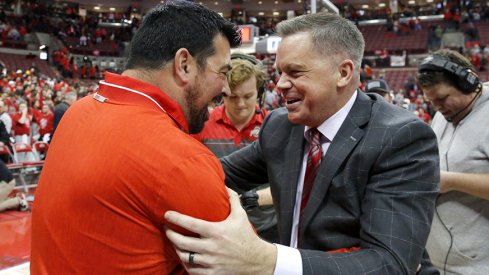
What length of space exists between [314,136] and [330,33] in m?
0.31

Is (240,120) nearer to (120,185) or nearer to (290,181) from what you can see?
(290,181)

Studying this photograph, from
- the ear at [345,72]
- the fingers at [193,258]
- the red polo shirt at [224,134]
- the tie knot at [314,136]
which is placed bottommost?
the red polo shirt at [224,134]

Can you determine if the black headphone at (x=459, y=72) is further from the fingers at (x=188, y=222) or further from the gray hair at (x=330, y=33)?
the fingers at (x=188, y=222)

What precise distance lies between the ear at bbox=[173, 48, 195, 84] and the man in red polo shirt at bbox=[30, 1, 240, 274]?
94 mm

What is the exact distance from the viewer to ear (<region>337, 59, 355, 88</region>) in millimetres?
1386

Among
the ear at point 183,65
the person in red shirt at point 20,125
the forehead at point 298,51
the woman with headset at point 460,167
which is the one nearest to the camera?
the ear at point 183,65

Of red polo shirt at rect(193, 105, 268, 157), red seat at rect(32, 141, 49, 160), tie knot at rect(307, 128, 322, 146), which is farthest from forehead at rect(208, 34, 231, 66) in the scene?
red seat at rect(32, 141, 49, 160)

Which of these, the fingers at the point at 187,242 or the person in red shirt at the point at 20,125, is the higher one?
the fingers at the point at 187,242

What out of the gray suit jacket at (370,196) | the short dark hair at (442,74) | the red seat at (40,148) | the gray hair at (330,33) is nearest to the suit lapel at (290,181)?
the gray suit jacket at (370,196)

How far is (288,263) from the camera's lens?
1.12m

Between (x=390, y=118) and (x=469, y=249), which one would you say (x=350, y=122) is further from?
(x=469, y=249)

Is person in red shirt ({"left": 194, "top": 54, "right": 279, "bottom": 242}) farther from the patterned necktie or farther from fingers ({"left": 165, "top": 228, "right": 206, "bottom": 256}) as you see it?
fingers ({"left": 165, "top": 228, "right": 206, "bottom": 256})

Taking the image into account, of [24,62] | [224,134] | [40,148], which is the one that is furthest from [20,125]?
[24,62]

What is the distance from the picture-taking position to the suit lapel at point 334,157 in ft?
4.16
